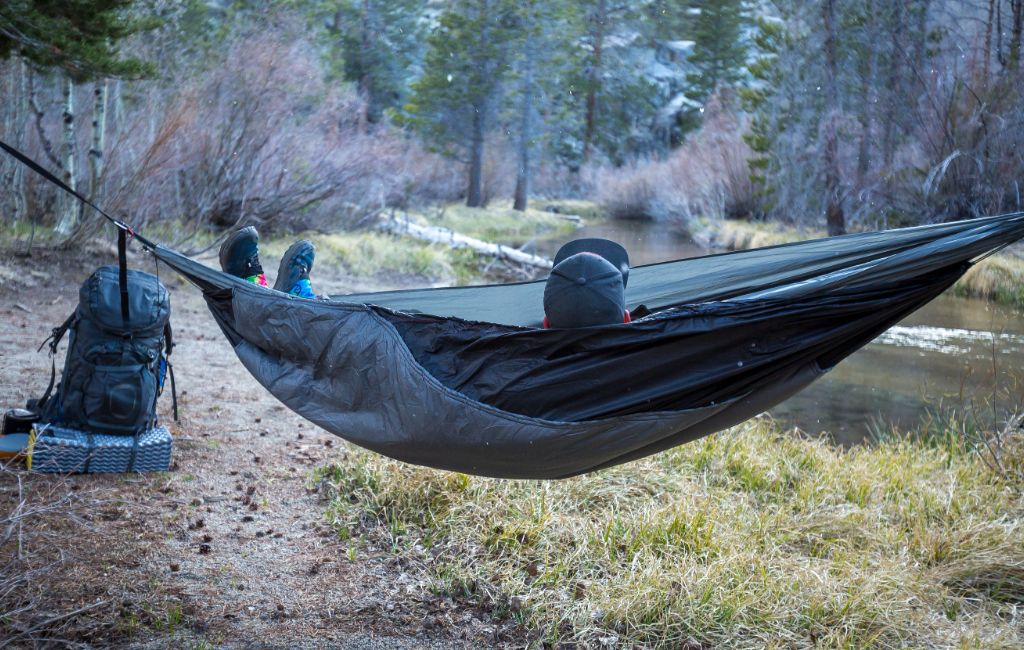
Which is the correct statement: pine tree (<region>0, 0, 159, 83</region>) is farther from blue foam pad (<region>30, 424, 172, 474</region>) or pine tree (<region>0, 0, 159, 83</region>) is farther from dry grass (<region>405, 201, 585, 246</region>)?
dry grass (<region>405, 201, 585, 246</region>)

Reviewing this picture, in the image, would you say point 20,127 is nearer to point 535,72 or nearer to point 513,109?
point 513,109

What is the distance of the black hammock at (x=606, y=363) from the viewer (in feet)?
6.70

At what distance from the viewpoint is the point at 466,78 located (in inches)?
758

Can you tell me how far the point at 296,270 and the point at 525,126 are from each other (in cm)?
1733

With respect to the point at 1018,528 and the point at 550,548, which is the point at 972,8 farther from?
the point at 550,548

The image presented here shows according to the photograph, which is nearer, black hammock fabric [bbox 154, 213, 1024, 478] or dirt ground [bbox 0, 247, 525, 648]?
black hammock fabric [bbox 154, 213, 1024, 478]

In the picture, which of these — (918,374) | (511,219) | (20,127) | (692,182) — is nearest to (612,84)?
(511,219)

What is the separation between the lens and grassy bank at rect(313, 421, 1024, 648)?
2.59 metres

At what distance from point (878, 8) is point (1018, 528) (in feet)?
31.2

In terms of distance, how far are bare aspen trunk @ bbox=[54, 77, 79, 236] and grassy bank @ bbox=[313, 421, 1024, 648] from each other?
14.1 ft

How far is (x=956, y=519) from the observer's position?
139 inches

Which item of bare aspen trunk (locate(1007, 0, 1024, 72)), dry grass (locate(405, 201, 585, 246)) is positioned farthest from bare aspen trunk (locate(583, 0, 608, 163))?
bare aspen trunk (locate(1007, 0, 1024, 72))

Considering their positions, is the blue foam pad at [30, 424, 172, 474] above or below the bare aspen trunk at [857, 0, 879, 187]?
below

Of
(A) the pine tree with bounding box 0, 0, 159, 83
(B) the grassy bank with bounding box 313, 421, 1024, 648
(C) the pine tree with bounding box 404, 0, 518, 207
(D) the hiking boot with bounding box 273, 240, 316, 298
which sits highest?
(C) the pine tree with bounding box 404, 0, 518, 207
